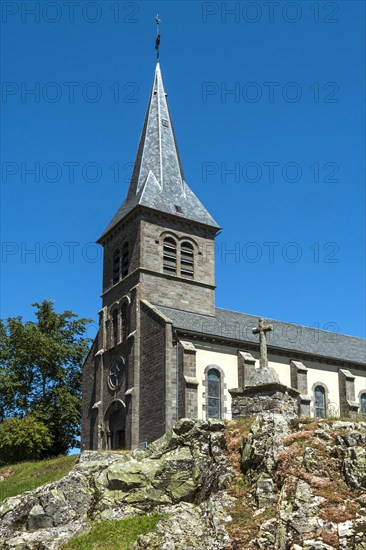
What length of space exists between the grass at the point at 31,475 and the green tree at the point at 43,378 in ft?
37.7

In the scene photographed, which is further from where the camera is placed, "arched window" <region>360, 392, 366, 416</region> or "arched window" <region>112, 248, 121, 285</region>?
"arched window" <region>112, 248, 121, 285</region>

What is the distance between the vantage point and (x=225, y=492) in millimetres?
15195

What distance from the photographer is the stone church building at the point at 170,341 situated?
1362 inches

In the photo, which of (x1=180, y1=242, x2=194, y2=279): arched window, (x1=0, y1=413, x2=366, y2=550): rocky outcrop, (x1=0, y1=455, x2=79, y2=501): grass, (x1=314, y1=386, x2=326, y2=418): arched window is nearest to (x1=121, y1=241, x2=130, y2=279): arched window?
(x1=180, y1=242, x2=194, y2=279): arched window

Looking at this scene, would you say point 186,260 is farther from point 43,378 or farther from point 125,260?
point 43,378

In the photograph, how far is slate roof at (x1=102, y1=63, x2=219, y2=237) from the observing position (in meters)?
42.8

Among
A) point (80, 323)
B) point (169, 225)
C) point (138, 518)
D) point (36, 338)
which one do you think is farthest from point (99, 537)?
point (80, 323)

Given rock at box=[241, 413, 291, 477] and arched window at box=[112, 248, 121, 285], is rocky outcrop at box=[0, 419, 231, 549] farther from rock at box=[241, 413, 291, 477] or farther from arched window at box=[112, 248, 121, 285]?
arched window at box=[112, 248, 121, 285]

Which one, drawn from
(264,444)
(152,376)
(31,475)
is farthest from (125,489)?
(152,376)

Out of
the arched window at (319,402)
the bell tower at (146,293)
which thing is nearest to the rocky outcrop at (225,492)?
the bell tower at (146,293)

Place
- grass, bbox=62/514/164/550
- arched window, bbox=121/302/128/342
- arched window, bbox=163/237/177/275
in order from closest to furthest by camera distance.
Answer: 1. grass, bbox=62/514/164/550
2. arched window, bbox=121/302/128/342
3. arched window, bbox=163/237/177/275

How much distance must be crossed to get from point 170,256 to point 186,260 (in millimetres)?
1266

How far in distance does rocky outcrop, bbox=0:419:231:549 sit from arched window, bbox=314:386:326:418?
23.2 meters

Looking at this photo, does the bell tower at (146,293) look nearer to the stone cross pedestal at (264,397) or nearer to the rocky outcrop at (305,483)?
the stone cross pedestal at (264,397)
